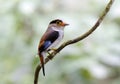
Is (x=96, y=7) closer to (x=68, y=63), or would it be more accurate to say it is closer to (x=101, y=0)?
(x=101, y=0)

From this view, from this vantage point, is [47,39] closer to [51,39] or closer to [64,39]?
[51,39]

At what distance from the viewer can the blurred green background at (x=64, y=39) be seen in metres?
1.89

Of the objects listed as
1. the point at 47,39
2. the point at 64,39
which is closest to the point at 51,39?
the point at 47,39

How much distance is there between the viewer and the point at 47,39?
0.65m

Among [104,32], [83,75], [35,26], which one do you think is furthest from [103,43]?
[35,26]

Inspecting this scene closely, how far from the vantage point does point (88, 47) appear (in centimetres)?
195

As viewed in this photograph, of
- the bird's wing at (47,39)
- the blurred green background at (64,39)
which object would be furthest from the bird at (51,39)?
the blurred green background at (64,39)

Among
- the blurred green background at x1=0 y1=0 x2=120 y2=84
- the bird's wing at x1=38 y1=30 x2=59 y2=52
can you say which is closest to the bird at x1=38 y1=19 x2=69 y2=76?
the bird's wing at x1=38 y1=30 x2=59 y2=52

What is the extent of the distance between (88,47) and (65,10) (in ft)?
0.74

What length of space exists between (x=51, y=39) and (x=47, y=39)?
0.02 metres

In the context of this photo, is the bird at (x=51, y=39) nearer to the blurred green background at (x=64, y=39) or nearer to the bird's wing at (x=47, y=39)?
the bird's wing at (x=47, y=39)

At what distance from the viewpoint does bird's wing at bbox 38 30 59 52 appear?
25.2 inches

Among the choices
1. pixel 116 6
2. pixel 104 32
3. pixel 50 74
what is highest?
pixel 116 6

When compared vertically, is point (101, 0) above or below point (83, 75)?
above
